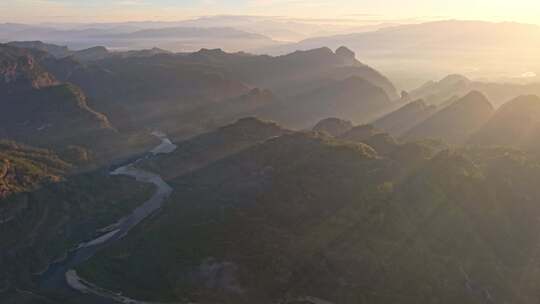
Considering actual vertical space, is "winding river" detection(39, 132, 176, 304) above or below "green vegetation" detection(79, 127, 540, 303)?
below

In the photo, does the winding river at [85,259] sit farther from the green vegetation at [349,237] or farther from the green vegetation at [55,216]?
the green vegetation at [349,237]

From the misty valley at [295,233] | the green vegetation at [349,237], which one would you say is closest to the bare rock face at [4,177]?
the misty valley at [295,233]

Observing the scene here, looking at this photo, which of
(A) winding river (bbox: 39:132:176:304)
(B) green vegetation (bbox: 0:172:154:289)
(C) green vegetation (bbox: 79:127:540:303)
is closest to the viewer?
(C) green vegetation (bbox: 79:127:540:303)

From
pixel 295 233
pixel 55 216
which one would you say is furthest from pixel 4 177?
pixel 295 233

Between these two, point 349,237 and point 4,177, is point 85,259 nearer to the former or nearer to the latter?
point 4,177

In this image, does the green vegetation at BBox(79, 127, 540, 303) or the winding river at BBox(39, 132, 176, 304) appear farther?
the winding river at BBox(39, 132, 176, 304)

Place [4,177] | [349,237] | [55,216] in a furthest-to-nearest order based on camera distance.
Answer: [4,177] < [55,216] < [349,237]

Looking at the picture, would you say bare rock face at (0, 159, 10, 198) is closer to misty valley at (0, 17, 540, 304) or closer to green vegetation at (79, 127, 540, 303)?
misty valley at (0, 17, 540, 304)

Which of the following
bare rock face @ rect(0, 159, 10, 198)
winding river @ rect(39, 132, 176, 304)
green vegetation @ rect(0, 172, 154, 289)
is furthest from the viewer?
bare rock face @ rect(0, 159, 10, 198)

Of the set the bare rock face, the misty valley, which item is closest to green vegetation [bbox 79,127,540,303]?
the misty valley

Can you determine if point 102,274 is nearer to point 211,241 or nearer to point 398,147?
point 211,241

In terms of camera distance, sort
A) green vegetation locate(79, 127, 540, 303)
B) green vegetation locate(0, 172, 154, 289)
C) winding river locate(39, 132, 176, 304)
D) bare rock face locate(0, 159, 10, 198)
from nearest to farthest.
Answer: green vegetation locate(79, 127, 540, 303), winding river locate(39, 132, 176, 304), green vegetation locate(0, 172, 154, 289), bare rock face locate(0, 159, 10, 198)
